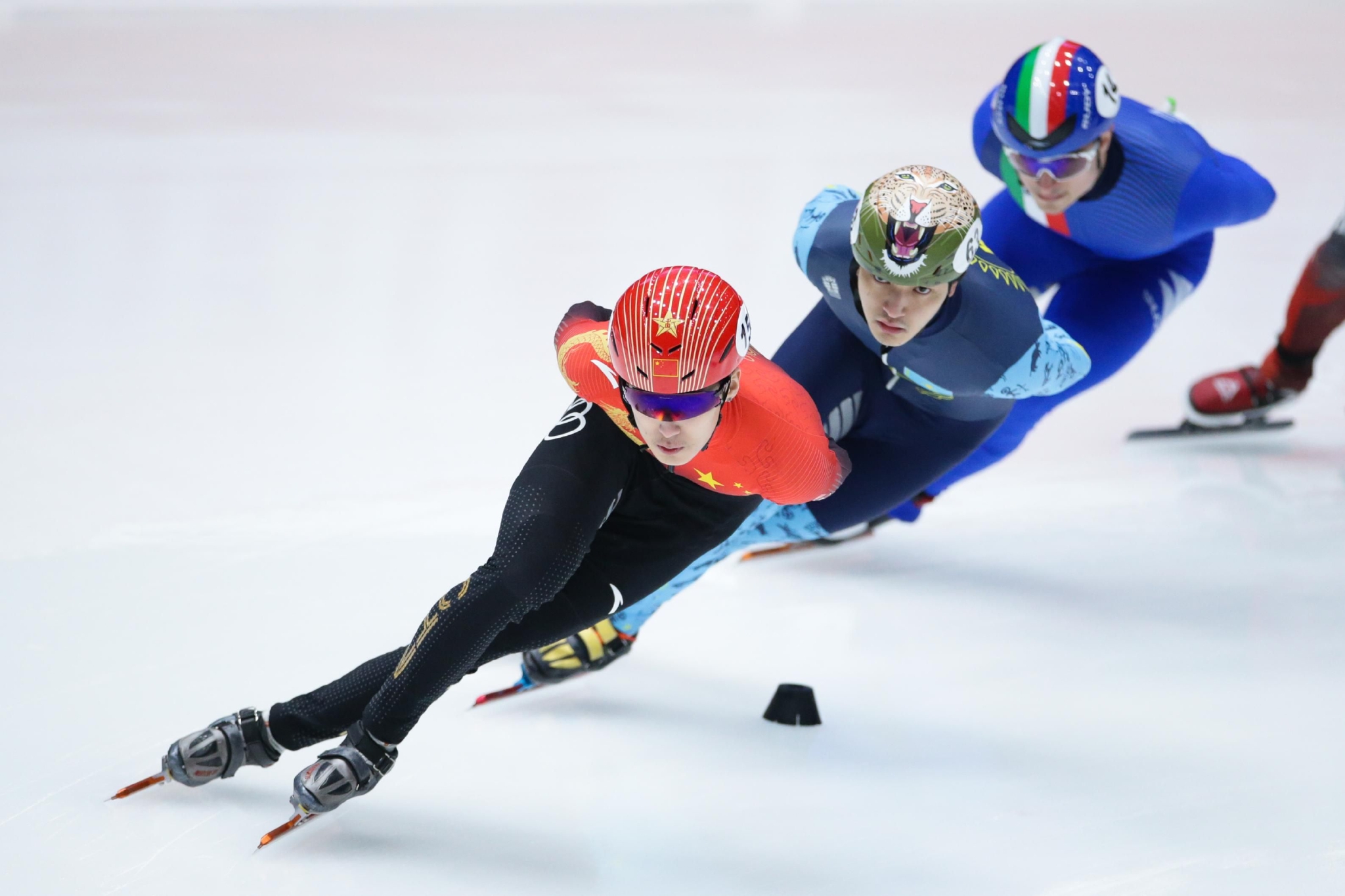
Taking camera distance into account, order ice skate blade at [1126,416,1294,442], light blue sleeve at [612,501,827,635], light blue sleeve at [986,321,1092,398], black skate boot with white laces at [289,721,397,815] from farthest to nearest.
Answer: ice skate blade at [1126,416,1294,442] → light blue sleeve at [612,501,827,635] → light blue sleeve at [986,321,1092,398] → black skate boot with white laces at [289,721,397,815]

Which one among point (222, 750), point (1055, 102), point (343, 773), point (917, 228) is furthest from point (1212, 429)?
point (222, 750)

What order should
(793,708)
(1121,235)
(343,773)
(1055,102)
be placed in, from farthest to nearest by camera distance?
(1121,235) < (1055,102) < (793,708) < (343,773)

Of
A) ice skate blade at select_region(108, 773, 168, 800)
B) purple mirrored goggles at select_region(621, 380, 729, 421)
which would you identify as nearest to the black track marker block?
purple mirrored goggles at select_region(621, 380, 729, 421)

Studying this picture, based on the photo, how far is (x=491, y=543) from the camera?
4.11m

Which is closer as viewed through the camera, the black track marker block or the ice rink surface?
the ice rink surface

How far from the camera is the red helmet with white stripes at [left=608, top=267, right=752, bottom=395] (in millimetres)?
2436

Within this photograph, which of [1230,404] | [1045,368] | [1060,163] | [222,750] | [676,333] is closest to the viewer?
[676,333]

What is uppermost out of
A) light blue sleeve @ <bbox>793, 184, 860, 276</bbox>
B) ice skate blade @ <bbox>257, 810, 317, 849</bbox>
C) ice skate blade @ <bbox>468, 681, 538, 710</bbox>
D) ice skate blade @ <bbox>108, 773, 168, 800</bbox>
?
light blue sleeve @ <bbox>793, 184, 860, 276</bbox>

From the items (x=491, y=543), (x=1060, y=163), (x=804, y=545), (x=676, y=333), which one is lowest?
(x=804, y=545)

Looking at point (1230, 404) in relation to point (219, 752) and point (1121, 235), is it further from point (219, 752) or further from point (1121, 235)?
point (219, 752)

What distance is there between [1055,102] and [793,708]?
5.85 feet

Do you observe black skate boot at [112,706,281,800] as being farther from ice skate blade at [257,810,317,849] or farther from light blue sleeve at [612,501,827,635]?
light blue sleeve at [612,501,827,635]

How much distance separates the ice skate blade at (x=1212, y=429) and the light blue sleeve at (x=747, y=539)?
215 cm

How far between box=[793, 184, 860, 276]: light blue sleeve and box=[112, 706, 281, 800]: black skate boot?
5.52 feet
